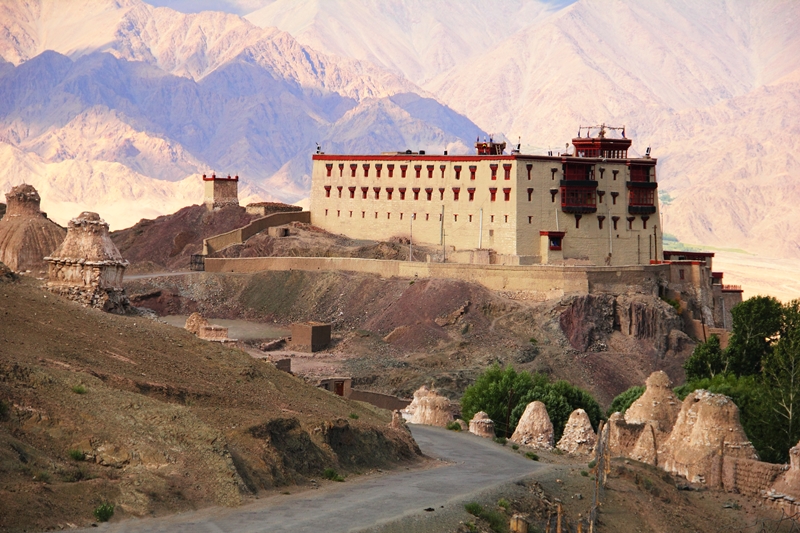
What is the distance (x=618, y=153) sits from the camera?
12212 centimetres

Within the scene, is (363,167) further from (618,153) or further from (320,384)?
(320,384)

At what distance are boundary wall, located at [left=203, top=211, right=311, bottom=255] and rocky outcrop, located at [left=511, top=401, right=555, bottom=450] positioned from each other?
6956cm

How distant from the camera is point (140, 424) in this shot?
3531 cm

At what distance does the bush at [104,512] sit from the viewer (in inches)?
1224

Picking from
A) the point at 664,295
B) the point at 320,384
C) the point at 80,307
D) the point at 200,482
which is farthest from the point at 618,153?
the point at 200,482

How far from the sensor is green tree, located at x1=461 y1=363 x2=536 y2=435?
238 feet

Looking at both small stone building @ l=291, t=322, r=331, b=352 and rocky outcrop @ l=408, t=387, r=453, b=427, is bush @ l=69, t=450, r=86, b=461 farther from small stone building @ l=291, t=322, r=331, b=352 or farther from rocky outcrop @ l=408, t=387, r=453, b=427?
small stone building @ l=291, t=322, r=331, b=352

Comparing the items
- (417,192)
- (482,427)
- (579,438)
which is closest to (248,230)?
(417,192)

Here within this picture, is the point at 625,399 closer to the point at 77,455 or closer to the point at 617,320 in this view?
the point at 617,320

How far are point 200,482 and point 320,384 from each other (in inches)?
1483

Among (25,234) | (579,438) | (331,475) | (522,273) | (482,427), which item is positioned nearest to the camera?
(331,475)

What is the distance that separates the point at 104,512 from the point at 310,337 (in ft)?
222

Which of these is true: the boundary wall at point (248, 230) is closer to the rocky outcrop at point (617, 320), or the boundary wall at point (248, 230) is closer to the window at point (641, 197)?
the window at point (641, 197)

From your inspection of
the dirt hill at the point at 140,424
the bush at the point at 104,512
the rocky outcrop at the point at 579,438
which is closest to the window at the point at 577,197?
the rocky outcrop at the point at 579,438
